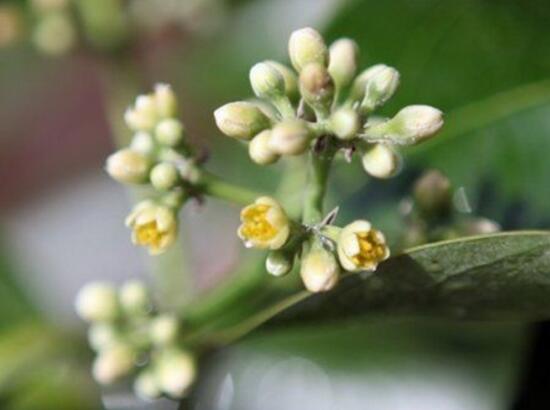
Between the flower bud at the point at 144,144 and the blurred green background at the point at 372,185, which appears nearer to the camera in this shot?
the flower bud at the point at 144,144

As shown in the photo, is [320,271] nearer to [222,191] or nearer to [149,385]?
[222,191]

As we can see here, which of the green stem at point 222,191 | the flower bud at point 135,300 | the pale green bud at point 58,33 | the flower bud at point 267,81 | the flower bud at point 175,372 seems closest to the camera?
the flower bud at point 267,81

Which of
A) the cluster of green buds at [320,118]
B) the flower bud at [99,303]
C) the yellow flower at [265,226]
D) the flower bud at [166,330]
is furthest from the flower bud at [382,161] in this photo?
the flower bud at [99,303]

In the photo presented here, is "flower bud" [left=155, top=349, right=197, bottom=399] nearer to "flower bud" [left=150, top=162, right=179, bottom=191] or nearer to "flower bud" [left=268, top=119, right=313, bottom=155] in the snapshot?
"flower bud" [left=150, top=162, right=179, bottom=191]

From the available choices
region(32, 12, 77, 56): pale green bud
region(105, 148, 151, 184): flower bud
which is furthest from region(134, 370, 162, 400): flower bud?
region(32, 12, 77, 56): pale green bud

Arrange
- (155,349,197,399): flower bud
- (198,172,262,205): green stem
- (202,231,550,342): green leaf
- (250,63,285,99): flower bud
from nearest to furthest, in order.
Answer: (202,231,550,342): green leaf
(250,63,285,99): flower bud
(198,172,262,205): green stem
(155,349,197,399): flower bud

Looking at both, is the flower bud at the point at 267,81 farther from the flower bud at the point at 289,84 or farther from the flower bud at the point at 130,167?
the flower bud at the point at 130,167

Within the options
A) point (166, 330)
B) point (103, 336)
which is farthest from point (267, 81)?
point (103, 336)
